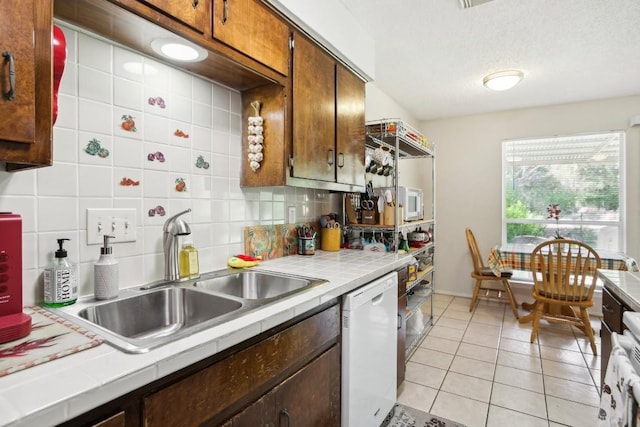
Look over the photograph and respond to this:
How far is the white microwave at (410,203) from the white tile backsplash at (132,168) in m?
1.30

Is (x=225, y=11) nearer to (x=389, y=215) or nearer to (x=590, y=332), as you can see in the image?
(x=389, y=215)

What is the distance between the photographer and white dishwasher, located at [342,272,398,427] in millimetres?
1414

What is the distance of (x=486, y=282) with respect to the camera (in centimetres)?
422

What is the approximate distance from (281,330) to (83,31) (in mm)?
1190

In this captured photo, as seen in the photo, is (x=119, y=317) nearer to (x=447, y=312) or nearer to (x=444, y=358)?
(x=444, y=358)

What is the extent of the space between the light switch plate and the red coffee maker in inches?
12.2

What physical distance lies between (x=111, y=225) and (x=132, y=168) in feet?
0.76

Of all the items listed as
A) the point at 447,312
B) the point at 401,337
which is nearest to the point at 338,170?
the point at 401,337

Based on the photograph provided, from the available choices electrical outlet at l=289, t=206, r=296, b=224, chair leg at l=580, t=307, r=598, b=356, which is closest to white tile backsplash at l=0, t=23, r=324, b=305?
electrical outlet at l=289, t=206, r=296, b=224

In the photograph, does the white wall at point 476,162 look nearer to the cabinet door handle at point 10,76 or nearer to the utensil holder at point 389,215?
the utensil holder at point 389,215

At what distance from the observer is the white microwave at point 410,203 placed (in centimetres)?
262

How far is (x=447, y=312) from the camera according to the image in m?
3.71

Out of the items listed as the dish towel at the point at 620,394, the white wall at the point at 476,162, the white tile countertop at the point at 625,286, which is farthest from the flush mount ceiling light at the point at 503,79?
the dish towel at the point at 620,394

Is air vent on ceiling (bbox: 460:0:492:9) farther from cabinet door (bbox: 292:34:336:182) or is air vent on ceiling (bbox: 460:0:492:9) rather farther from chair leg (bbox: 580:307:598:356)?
chair leg (bbox: 580:307:598:356)
